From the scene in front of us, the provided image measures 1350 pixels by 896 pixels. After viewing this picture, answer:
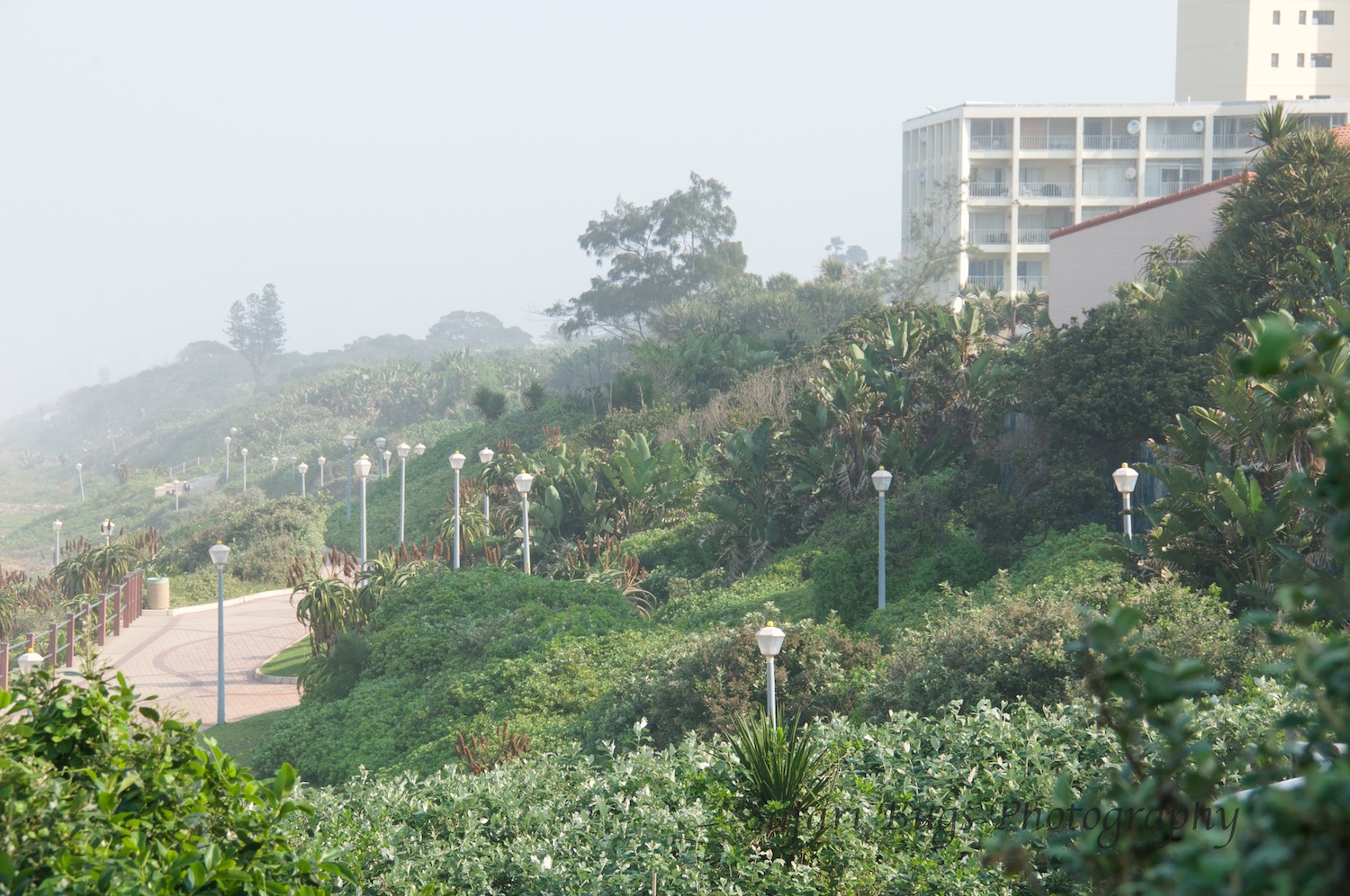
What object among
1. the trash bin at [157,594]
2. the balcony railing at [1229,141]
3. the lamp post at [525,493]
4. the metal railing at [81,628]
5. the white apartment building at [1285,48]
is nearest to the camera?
the metal railing at [81,628]

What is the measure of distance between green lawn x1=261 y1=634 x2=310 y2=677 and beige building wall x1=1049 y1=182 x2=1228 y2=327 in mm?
15513

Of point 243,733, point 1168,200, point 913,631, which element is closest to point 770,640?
point 913,631

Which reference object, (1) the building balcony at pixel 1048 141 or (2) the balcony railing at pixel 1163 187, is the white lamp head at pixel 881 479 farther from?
(2) the balcony railing at pixel 1163 187

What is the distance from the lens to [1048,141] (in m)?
61.8

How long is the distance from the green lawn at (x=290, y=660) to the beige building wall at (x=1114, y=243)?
50.9 ft

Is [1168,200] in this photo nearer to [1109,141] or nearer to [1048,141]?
[1048,141]

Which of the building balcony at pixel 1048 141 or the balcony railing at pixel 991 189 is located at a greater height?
the building balcony at pixel 1048 141

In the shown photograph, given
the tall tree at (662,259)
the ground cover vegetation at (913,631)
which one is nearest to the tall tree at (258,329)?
the tall tree at (662,259)

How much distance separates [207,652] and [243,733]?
7113 millimetres

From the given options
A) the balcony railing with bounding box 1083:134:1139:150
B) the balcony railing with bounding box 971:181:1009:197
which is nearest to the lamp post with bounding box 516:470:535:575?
the balcony railing with bounding box 971:181:1009:197

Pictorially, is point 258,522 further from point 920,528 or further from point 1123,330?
point 1123,330

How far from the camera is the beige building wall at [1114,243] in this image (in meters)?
22.2

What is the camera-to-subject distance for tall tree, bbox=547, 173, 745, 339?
70.2 m

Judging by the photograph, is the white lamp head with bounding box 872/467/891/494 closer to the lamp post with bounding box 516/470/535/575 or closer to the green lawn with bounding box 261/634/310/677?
the lamp post with bounding box 516/470/535/575
